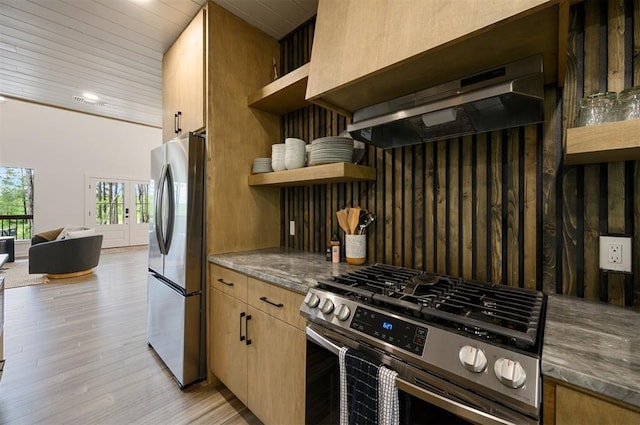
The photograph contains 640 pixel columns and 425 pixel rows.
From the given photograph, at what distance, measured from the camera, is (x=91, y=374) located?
209 cm

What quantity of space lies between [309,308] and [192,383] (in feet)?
4.70

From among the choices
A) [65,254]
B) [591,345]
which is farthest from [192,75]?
[65,254]

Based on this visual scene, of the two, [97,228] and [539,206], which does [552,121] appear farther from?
[97,228]

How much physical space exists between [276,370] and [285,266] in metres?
0.53

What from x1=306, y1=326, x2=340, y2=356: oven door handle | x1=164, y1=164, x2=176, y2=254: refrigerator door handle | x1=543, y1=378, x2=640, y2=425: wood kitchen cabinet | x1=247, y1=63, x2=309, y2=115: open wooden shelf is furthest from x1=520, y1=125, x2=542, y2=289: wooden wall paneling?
x1=164, y1=164, x2=176, y2=254: refrigerator door handle

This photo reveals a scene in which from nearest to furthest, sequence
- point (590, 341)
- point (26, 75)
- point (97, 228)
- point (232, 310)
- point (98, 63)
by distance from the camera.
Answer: point (590, 341), point (232, 310), point (98, 63), point (26, 75), point (97, 228)

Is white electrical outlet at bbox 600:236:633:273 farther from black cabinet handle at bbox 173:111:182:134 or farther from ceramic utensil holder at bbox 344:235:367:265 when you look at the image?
black cabinet handle at bbox 173:111:182:134

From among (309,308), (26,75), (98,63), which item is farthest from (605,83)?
(26,75)

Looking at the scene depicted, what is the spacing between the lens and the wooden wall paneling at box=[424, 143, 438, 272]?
4.97 ft

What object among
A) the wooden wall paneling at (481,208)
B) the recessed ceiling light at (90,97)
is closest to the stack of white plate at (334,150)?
the wooden wall paneling at (481,208)

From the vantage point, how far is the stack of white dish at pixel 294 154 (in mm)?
1883

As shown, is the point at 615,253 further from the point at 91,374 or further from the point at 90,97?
the point at 90,97

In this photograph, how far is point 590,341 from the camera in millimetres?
751

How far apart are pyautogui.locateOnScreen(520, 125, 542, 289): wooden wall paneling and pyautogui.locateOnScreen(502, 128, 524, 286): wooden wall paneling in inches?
0.9
